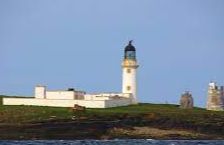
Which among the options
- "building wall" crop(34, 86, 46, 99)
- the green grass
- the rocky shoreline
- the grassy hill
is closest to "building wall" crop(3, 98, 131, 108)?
"building wall" crop(34, 86, 46, 99)

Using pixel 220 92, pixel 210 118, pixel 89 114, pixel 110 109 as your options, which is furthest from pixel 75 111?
pixel 220 92

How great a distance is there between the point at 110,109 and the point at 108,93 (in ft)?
41.4

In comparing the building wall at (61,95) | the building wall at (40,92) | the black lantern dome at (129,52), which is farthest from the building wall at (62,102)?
the black lantern dome at (129,52)

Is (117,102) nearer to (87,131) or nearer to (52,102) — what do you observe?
(52,102)

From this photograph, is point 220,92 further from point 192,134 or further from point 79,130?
point 79,130

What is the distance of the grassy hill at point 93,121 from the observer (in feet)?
347

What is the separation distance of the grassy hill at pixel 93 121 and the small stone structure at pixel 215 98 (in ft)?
42.1

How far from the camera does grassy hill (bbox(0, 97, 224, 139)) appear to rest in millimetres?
105750

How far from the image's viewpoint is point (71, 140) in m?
104

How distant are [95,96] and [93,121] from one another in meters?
19.8

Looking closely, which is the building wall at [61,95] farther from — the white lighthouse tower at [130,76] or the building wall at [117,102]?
the white lighthouse tower at [130,76]

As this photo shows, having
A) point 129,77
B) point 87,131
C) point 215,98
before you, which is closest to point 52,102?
point 129,77

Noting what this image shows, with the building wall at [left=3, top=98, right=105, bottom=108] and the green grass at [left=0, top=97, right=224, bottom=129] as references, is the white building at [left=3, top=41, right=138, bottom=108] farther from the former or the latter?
the green grass at [left=0, top=97, right=224, bottom=129]

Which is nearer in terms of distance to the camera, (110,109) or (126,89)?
(110,109)
